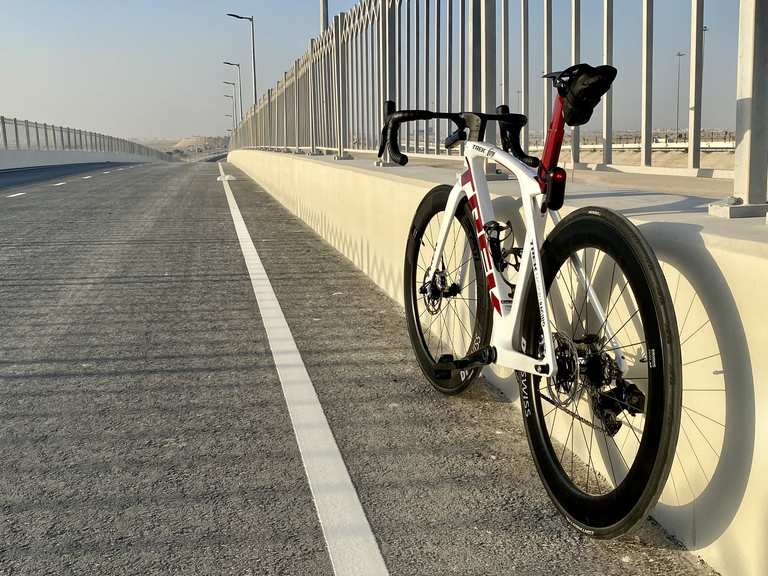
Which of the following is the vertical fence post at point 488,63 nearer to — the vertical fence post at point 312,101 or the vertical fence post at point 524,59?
the vertical fence post at point 524,59

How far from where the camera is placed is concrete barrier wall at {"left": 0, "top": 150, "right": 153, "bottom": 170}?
43.1m

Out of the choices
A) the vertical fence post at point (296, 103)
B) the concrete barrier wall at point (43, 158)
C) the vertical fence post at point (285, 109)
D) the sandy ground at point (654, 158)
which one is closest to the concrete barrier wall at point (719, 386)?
the sandy ground at point (654, 158)

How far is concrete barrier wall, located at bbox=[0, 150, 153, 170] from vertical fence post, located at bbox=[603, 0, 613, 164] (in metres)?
41.1

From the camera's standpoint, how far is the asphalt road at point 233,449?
272 cm

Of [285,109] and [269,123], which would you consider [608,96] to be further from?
[269,123]

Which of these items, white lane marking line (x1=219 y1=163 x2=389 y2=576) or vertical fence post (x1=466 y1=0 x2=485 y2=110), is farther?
vertical fence post (x1=466 y1=0 x2=485 y2=110)

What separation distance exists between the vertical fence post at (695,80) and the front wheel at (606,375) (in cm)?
234

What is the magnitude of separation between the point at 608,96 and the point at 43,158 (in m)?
50.3

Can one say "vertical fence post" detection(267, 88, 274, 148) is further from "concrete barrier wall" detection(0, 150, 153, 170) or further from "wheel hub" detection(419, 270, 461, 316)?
"wheel hub" detection(419, 270, 461, 316)

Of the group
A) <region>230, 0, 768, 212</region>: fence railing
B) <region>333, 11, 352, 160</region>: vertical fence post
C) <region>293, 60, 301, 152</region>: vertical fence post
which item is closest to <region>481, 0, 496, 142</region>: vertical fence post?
<region>230, 0, 768, 212</region>: fence railing

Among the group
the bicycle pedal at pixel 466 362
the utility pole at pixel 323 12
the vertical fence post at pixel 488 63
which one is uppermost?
the utility pole at pixel 323 12

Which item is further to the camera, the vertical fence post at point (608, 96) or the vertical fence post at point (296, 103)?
the vertical fence post at point (296, 103)

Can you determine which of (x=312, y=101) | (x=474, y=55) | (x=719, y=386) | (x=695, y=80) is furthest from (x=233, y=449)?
(x=312, y=101)

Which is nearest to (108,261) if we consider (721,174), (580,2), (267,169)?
(580,2)
